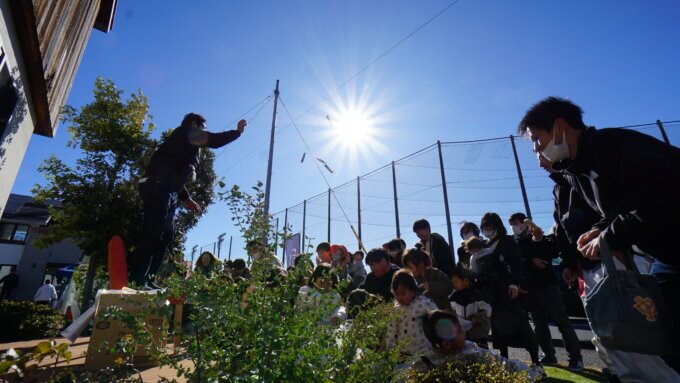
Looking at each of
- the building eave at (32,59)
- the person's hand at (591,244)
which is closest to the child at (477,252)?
the person's hand at (591,244)

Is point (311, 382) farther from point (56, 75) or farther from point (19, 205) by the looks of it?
point (19, 205)

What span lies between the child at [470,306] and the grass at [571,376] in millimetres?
605

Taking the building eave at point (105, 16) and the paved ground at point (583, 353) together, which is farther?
the building eave at point (105, 16)

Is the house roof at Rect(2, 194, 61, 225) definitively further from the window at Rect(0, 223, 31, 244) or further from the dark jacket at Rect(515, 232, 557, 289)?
the dark jacket at Rect(515, 232, 557, 289)

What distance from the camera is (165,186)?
129 inches

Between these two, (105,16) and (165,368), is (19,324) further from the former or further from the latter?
(105,16)

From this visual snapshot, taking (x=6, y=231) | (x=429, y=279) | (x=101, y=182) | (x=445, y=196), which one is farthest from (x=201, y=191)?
(x=6, y=231)

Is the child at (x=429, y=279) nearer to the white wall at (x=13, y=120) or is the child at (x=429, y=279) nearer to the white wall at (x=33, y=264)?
the white wall at (x=13, y=120)

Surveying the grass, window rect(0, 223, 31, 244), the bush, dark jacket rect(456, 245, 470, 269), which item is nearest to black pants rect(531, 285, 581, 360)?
the grass

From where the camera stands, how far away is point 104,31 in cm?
643

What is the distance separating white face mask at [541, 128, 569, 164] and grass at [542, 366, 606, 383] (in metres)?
1.99

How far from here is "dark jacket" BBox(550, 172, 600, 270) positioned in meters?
1.86

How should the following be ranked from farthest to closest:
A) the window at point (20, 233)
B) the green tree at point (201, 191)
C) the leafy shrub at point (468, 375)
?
the window at point (20, 233) < the green tree at point (201, 191) < the leafy shrub at point (468, 375)

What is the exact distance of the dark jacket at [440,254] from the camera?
423 centimetres
